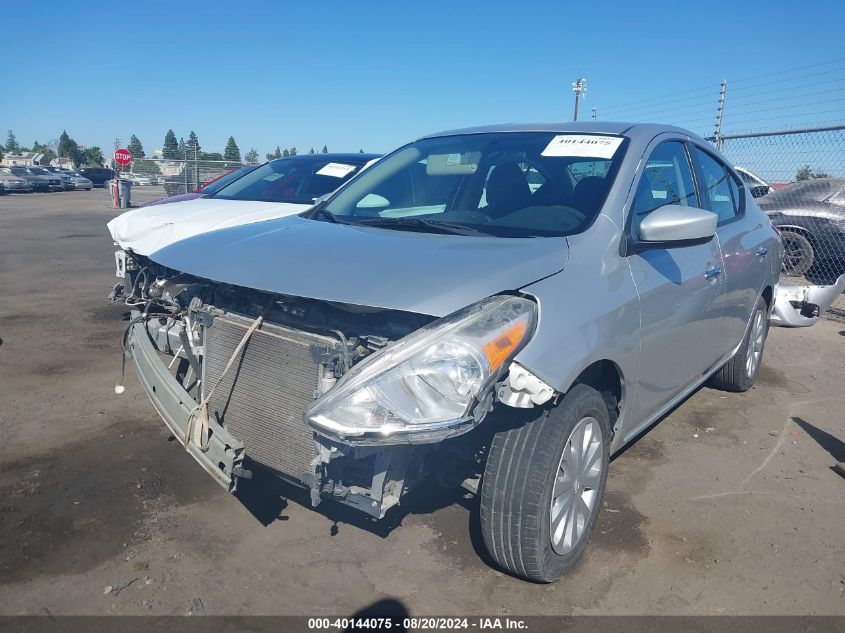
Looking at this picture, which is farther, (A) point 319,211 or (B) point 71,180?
(B) point 71,180

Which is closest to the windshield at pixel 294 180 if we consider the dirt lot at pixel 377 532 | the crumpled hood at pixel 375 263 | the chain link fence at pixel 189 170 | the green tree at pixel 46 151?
the dirt lot at pixel 377 532

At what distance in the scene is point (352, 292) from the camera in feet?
7.57

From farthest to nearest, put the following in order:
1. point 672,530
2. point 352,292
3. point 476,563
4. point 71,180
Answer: point 71,180 → point 672,530 → point 476,563 → point 352,292

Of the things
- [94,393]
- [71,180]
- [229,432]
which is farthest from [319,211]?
[71,180]

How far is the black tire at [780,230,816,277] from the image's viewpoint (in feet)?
31.8

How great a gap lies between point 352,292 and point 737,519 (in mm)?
2345

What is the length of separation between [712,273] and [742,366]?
5.32 ft

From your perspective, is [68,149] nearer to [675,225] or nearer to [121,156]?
[121,156]

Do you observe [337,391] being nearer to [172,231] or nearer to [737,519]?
[737,519]

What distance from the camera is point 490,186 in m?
3.43

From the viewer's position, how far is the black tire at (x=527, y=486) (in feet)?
7.96

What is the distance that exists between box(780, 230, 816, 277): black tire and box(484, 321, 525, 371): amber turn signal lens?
8991mm

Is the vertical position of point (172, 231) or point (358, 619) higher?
point (172, 231)

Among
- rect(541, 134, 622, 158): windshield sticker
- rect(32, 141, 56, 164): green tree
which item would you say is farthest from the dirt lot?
rect(32, 141, 56, 164): green tree
